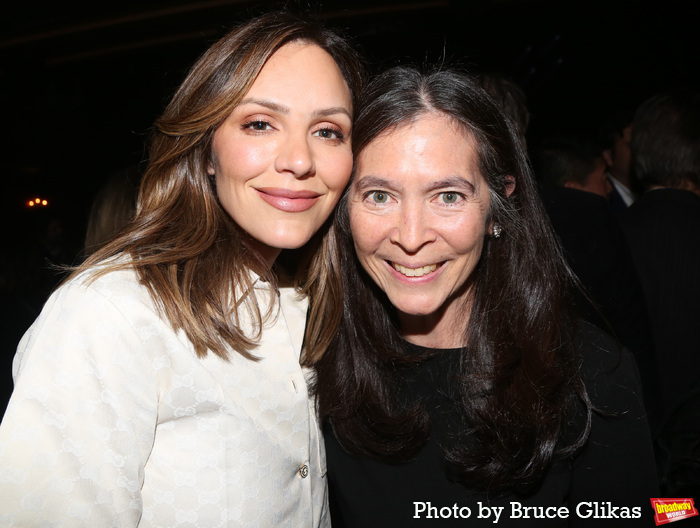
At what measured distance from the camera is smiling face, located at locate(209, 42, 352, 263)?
4.60ft

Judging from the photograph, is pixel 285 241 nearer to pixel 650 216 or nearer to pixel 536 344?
pixel 536 344

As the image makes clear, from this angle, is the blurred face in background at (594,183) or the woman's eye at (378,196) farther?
the blurred face in background at (594,183)

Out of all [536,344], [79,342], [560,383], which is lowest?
[560,383]

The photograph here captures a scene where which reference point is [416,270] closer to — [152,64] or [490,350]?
[490,350]

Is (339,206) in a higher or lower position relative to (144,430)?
higher

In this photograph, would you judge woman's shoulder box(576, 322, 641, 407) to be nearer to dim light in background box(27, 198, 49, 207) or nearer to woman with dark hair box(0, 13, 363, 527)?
woman with dark hair box(0, 13, 363, 527)

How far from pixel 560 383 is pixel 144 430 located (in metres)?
1.04

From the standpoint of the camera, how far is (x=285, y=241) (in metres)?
1.46

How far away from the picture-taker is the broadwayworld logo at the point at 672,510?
4.66 feet

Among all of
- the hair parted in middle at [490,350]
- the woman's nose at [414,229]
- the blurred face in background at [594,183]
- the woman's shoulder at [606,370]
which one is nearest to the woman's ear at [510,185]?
the hair parted in middle at [490,350]

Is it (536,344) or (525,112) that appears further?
(525,112)

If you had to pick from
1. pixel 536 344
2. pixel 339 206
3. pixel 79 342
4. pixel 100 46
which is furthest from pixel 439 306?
pixel 100 46

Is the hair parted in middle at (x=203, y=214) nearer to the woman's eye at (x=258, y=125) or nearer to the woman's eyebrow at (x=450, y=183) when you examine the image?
the woman's eye at (x=258, y=125)

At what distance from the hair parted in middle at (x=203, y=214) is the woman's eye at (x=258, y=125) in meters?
0.06
